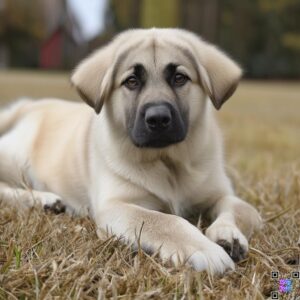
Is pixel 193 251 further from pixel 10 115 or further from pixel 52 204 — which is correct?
pixel 10 115

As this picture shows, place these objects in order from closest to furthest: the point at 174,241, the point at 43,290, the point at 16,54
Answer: the point at 43,290
the point at 174,241
the point at 16,54

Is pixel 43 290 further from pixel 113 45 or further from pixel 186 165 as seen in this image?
pixel 113 45

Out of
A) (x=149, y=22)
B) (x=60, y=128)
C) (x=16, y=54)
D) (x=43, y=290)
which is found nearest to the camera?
(x=43, y=290)

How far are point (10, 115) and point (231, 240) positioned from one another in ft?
8.44

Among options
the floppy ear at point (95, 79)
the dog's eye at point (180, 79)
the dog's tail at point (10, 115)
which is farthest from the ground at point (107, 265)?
the dog's tail at point (10, 115)

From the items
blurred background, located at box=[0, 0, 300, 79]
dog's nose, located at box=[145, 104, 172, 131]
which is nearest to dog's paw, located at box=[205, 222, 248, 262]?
dog's nose, located at box=[145, 104, 172, 131]

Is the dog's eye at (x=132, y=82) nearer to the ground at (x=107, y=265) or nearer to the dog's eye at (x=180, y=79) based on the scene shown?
the dog's eye at (x=180, y=79)

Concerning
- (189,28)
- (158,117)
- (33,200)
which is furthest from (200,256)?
(189,28)

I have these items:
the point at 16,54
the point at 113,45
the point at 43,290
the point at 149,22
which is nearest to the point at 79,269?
the point at 43,290

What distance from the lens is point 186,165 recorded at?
3031 millimetres

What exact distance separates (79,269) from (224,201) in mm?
1071

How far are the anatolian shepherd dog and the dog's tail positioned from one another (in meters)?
1.18

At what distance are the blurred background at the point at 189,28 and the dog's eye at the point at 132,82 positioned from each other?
19.2m

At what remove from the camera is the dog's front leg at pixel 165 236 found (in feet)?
7.44
